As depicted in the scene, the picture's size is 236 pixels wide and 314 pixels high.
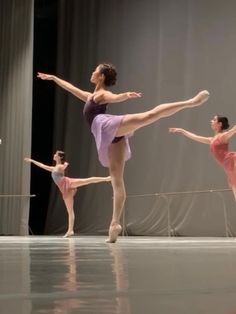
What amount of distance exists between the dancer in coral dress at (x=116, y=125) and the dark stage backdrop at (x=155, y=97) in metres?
4.13

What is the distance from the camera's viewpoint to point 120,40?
10406mm

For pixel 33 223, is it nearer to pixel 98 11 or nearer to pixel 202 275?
pixel 98 11

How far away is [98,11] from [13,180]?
3.58 m

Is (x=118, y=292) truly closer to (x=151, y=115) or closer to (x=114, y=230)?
(x=151, y=115)

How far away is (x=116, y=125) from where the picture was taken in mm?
3588

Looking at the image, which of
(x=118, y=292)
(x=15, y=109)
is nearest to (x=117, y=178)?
(x=118, y=292)

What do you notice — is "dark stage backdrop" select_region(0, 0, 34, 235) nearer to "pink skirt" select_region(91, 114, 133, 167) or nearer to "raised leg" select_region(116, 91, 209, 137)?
"pink skirt" select_region(91, 114, 133, 167)

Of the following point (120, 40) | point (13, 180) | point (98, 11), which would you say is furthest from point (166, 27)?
point (13, 180)

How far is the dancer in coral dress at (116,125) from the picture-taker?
3484mm

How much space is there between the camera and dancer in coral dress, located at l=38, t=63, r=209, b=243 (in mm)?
3484

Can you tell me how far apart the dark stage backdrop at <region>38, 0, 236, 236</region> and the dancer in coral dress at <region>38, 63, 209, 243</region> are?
413cm

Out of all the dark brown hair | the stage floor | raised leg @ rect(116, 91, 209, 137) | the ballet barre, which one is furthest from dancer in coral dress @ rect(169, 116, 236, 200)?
the stage floor

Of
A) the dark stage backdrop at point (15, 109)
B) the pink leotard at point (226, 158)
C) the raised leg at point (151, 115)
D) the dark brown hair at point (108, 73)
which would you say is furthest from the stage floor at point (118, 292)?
the dark stage backdrop at point (15, 109)

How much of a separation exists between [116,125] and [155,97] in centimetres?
592
